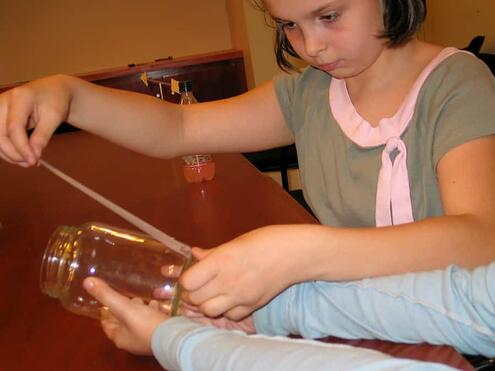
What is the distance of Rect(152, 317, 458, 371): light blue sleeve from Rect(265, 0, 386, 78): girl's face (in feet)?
1.33

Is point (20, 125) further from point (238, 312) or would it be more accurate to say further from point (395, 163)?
point (395, 163)

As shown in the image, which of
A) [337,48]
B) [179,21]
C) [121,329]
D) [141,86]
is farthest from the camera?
[179,21]

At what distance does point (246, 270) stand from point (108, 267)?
9.5 inches

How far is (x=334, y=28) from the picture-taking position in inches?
27.3

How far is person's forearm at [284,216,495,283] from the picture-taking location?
1.69ft

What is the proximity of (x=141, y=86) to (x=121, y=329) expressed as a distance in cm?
208

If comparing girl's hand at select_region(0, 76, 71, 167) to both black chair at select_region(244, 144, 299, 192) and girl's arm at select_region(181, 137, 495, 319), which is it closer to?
girl's arm at select_region(181, 137, 495, 319)

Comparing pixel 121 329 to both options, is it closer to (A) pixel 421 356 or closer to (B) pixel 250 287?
(B) pixel 250 287

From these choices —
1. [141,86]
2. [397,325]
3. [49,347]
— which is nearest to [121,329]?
[49,347]

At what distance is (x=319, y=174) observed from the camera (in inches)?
34.6

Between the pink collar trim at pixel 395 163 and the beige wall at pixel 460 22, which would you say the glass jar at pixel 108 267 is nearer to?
the pink collar trim at pixel 395 163

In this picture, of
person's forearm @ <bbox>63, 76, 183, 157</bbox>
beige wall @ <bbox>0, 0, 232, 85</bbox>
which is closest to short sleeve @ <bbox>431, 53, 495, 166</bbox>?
person's forearm @ <bbox>63, 76, 183, 157</bbox>

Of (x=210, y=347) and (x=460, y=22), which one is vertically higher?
(x=460, y=22)

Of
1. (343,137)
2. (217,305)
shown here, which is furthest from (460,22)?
(217,305)
